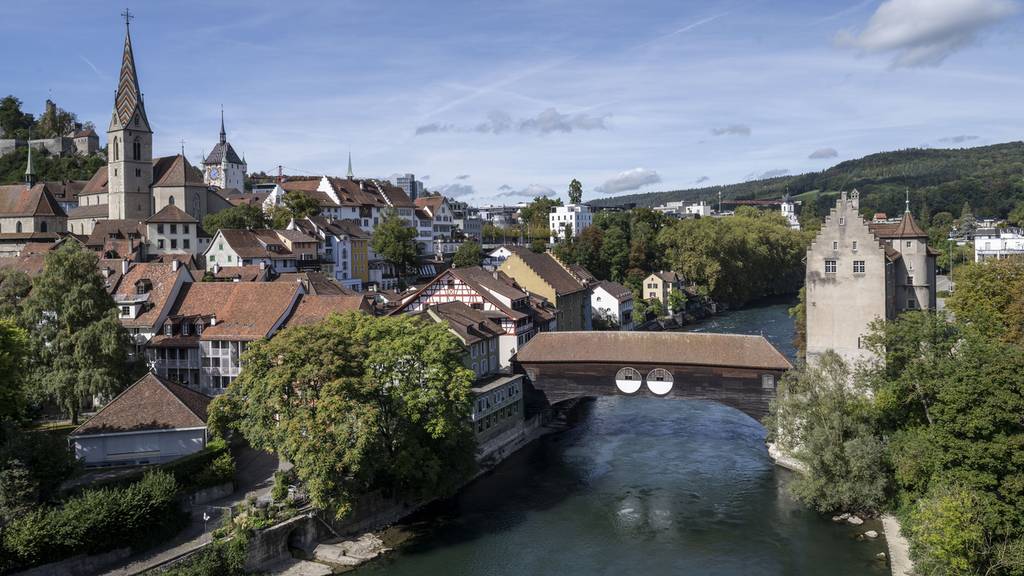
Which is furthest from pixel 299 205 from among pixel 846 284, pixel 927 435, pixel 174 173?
pixel 927 435

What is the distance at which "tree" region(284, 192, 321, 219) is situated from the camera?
6438 centimetres

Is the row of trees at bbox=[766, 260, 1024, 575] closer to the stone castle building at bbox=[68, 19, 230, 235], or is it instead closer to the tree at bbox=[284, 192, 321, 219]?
the tree at bbox=[284, 192, 321, 219]

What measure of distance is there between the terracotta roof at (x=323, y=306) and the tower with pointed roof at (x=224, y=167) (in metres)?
57.8

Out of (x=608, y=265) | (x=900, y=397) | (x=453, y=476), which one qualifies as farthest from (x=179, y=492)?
(x=608, y=265)

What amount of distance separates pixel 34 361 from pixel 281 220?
3238 centimetres

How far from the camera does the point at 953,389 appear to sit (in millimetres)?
23156

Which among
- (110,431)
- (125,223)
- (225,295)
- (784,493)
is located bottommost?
(784,493)

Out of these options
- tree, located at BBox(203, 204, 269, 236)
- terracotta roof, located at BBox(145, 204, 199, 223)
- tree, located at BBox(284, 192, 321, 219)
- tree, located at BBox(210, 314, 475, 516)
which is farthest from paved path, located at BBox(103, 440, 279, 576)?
tree, located at BBox(284, 192, 321, 219)

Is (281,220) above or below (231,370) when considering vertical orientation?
above

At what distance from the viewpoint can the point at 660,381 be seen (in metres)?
34.4

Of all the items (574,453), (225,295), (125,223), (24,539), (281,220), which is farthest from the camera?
(281,220)

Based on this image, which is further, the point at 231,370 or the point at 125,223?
the point at 125,223

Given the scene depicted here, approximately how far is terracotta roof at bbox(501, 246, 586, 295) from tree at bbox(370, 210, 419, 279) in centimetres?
1197

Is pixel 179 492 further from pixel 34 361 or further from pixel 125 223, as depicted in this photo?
pixel 125 223
